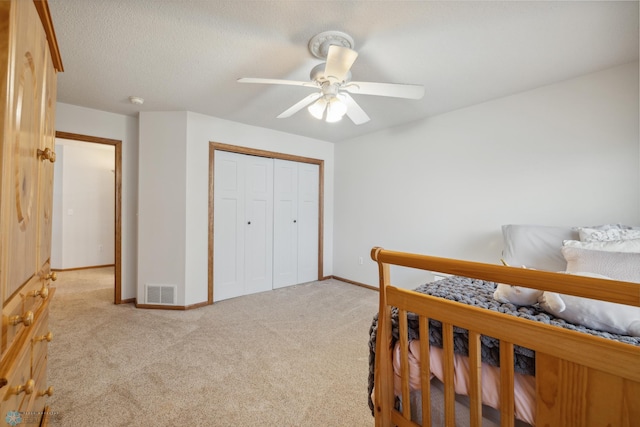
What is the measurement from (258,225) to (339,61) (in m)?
2.51

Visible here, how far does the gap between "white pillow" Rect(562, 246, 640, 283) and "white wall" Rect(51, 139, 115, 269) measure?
6.41 m

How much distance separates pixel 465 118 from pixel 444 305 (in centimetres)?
249

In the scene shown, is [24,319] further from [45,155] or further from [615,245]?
[615,245]

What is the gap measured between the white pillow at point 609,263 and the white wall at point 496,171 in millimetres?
813

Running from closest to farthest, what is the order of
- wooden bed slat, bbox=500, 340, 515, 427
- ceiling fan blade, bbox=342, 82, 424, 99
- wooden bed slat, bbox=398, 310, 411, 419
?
wooden bed slat, bbox=500, 340, 515, 427
wooden bed slat, bbox=398, 310, 411, 419
ceiling fan blade, bbox=342, 82, 424, 99

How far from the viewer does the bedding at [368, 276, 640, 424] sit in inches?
32.5

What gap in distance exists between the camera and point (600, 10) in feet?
4.69

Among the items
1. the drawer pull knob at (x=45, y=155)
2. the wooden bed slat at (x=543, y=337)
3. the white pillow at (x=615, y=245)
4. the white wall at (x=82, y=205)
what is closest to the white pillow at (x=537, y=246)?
the white pillow at (x=615, y=245)

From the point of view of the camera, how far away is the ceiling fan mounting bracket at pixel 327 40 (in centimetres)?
158

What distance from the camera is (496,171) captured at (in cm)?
256

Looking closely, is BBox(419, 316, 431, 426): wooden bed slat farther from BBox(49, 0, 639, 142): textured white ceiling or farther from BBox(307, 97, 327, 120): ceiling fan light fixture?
BBox(49, 0, 639, 142): textured white ceiling

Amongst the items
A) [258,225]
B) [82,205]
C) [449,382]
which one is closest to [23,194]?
[449,382]

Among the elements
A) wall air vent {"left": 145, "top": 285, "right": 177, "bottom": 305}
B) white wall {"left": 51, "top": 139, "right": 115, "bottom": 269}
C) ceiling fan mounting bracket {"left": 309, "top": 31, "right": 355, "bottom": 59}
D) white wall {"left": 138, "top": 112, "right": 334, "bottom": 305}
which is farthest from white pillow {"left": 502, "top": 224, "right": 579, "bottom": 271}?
white wall {"left": 51, "top": 139, "right": 115, "bottom": 269}

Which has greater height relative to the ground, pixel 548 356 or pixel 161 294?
pixel 548 356
